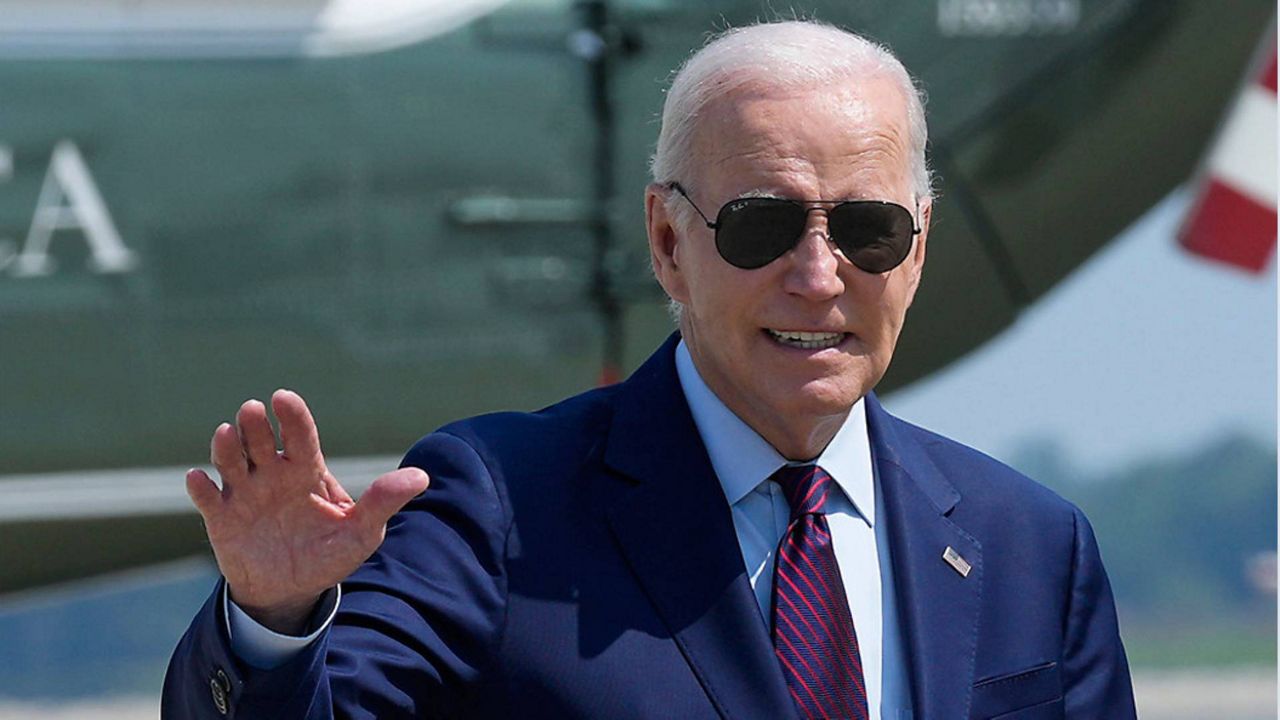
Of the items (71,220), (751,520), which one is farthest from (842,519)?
(71,220)

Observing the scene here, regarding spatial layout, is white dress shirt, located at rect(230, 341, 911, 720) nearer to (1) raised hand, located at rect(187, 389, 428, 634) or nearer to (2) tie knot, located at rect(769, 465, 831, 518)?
(2) tie knot, located at rect(769, 465, 831, 518)

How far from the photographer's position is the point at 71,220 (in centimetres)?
544

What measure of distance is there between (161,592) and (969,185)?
1179cm

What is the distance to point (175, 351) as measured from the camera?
549 centimetres

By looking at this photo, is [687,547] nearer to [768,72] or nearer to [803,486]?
[803,486]

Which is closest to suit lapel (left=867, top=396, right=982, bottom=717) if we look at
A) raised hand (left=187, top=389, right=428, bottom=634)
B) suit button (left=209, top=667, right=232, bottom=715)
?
raised hand (left=187, top=389, right=428, bottom=634)

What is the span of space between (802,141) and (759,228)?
105mm

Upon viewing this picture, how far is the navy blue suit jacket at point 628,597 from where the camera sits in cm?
193

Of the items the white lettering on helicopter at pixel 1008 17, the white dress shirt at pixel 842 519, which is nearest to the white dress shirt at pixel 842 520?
the white dress shirt at pixel 842 519

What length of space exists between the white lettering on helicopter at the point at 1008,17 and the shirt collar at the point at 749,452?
12.6 feet

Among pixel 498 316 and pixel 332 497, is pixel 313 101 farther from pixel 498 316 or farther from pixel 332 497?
pixel 332 497

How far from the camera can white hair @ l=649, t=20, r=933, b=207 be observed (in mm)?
2100

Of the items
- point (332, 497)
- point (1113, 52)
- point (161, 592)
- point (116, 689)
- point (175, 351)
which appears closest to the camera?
point (332, 497)

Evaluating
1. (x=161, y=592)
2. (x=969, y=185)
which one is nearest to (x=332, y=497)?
(x=969, y=185)
